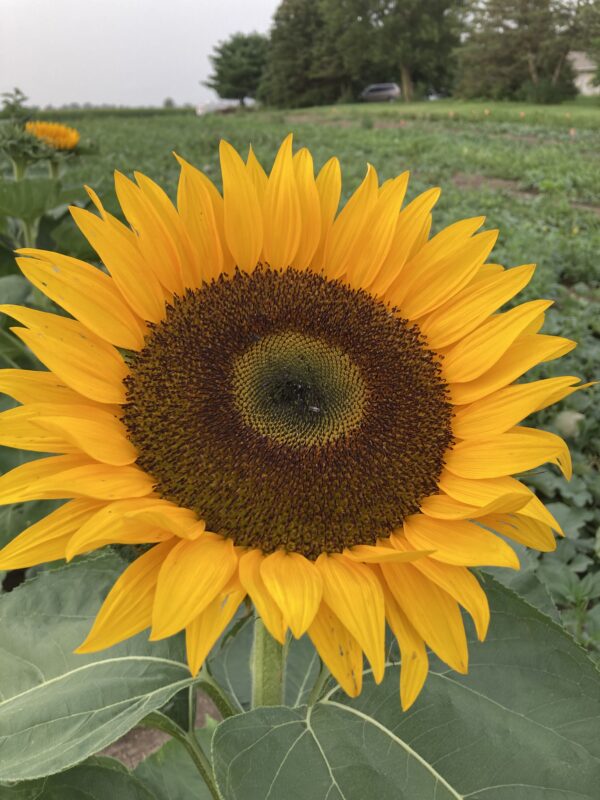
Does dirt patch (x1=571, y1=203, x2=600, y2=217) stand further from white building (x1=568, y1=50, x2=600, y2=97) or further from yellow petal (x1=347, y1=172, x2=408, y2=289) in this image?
white building (x1=568, y1=50, x2=600, y2=97)

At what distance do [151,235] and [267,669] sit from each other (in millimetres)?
475

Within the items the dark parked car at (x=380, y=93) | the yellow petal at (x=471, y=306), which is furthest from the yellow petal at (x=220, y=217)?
the dark parked car at (x=380, y=93)

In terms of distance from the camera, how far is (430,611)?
66cm

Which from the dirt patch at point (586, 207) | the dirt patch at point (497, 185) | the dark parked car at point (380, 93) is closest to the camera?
the dirt patch at point (586, 207)

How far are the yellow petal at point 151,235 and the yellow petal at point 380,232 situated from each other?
0.71 feet

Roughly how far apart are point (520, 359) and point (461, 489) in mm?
172

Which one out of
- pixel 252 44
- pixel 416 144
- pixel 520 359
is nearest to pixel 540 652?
pixel 520 359

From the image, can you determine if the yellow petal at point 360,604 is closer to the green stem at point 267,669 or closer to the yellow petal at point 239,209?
the green stem at point 267,669

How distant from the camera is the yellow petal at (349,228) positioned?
0.88 metres

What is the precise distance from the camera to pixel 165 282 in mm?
825

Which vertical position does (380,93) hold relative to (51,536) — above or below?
below

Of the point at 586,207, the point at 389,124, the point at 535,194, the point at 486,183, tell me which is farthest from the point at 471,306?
the point at 389,124

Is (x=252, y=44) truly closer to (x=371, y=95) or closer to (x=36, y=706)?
(x=371, y=95)

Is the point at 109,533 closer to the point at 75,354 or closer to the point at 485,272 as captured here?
the point at 75,354
